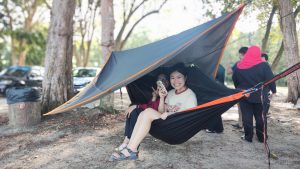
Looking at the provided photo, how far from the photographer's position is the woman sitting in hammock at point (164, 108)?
3553mm

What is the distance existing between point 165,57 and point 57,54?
4057 mm

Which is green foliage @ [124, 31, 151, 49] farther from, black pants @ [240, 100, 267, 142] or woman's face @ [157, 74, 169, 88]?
woman's face @ [157, 74, 169, 88]

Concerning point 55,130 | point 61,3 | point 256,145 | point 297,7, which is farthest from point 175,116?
point 297,7

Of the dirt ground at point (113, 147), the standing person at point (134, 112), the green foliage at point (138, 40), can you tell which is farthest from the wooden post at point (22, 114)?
the green foliage at point (138, 40)

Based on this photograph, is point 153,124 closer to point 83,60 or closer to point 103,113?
point 103,113

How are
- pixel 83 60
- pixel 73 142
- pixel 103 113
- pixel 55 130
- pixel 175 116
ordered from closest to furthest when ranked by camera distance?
1. pixel 175 116
2. pixel 73 142
3. pixel 55 130
4. pixel 103 113
5. pixel 83 60

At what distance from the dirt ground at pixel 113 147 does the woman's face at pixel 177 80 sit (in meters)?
1.00

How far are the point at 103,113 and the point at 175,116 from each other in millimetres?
3716

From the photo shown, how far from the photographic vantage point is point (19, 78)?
12.3m

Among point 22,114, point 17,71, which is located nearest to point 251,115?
point 22,114

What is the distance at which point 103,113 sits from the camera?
690 cm

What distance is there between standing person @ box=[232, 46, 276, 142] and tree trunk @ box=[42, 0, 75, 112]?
4.01 m

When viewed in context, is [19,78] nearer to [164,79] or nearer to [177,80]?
[164,79]

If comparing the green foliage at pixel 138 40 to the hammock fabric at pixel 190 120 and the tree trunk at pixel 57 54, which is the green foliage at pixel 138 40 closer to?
the tree trunk at pixel 57 54
